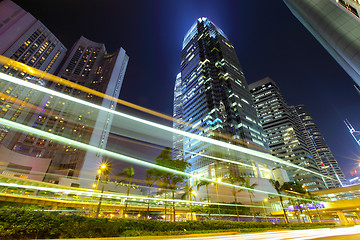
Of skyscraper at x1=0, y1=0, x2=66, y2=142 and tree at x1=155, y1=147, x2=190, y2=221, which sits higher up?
skyscraper at x1=0, y1=0, x2=66, y2=142

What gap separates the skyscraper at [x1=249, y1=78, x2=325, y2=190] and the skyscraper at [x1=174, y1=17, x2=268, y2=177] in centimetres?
5833

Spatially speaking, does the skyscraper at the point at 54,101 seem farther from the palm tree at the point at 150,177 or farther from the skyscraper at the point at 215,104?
the palm tree at the point at 150,177

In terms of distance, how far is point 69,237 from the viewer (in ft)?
32.4

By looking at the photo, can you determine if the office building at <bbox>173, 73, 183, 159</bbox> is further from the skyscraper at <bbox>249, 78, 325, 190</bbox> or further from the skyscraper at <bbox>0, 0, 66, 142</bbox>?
the skyscraper at <bbox>0, 0, 66, 142</bbox>

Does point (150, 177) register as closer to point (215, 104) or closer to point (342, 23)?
point (342, 23)

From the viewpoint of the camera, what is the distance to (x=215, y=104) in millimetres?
91688

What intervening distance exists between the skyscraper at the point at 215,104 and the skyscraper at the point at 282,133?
58325mm

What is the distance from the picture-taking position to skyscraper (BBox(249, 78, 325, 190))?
405 ft

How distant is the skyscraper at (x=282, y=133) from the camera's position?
4855 inches

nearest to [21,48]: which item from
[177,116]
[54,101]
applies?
[54,101]

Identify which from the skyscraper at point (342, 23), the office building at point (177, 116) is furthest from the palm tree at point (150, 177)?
the office building at point (177, 116)

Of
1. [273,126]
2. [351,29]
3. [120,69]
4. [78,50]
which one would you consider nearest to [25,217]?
[351,29]

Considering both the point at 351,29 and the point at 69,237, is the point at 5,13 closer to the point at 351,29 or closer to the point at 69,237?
the point at 69,237

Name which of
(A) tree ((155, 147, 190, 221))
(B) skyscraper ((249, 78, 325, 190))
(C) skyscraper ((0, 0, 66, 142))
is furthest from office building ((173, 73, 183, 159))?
(A) tree ((155, 147, 190, 221))
